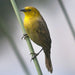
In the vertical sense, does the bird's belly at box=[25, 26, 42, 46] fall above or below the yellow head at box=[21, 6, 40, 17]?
below

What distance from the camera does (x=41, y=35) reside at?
69cm

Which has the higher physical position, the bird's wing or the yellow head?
the yellow head

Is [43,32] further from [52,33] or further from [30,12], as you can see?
[52,33]

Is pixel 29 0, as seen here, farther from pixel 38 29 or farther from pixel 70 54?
pixel 38 29

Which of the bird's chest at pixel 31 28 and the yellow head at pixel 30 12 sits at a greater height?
the yellow head at pixel 30 12

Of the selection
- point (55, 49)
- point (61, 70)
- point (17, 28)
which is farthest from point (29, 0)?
point (61, 70)

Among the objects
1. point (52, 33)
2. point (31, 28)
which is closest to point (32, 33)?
point (31, 28)

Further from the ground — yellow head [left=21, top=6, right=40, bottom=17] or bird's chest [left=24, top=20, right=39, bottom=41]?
yellow head [left=21, top=6, right=40, bottom=17]

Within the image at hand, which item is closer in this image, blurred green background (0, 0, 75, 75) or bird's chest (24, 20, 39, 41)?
bird's chest (24, 20, 39, 41)

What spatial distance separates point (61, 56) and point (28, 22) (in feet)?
1.40

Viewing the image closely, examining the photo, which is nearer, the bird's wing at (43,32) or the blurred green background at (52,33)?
the bird's wing at (43,32)

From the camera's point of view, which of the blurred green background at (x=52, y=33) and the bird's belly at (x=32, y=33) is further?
the blurred green background at (x=52, y=33)

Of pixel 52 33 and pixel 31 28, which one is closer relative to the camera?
pixel 31 28

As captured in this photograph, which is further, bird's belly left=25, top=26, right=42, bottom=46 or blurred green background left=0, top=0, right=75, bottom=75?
blurred green background left=0, top=0, right=75, bottom=75
